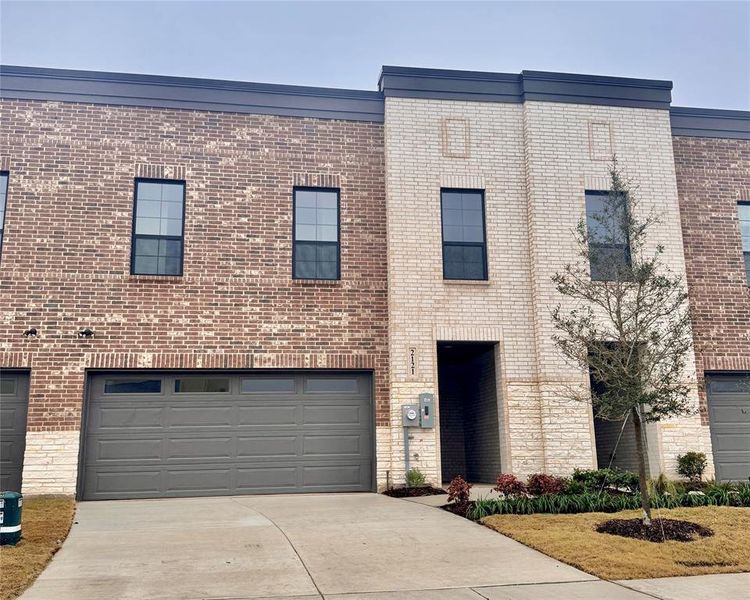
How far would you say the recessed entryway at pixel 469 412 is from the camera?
1522 cm

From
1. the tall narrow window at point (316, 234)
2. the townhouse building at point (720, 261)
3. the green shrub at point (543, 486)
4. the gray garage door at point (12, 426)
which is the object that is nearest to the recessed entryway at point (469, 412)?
the tall narrow window at point (316, 234)

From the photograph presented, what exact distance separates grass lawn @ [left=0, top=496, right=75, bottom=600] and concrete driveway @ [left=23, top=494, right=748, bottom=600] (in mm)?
148

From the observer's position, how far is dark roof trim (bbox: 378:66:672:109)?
1562cm

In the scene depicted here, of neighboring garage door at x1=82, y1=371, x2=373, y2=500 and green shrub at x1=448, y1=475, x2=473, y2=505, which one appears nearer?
green shrub at x1=448, y1=475, x2=473, y2=505

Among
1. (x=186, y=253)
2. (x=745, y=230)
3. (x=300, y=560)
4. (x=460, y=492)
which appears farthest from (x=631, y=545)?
(x=745, y=230)

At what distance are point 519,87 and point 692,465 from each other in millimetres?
8519

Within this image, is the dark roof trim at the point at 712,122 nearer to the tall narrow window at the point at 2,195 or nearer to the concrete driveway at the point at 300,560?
the concrete driveway at the point at 300,560

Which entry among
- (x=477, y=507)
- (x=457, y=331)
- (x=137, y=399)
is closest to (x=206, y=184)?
(x=137, y=399)

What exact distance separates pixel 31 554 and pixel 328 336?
24.7ft

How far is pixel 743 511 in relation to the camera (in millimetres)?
10438

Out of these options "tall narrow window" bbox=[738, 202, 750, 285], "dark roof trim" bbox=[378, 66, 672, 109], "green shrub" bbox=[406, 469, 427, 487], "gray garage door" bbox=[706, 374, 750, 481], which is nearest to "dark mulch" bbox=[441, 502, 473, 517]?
"green shrub" bbox=[406, 469, 427, 487]

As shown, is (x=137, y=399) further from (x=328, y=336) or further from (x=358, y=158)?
(x=358, y=158)

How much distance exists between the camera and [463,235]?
15375mm

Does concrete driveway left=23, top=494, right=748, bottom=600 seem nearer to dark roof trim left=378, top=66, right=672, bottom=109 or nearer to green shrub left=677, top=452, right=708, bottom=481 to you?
green shrub left=677, top=452, right=708, bottom=481
